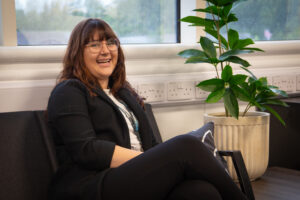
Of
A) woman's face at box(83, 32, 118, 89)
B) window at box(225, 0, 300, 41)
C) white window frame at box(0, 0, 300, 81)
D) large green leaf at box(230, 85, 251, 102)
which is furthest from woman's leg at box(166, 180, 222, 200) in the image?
window at box(225, 0, 300, 41)

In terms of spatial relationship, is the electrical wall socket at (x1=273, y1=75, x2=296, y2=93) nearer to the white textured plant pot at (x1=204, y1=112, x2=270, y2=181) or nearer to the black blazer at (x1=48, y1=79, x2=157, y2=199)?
the white textured plant pot at (x1=204, y1=112, x2=270, y2=181)

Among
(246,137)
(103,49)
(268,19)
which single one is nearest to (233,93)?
(246,137)

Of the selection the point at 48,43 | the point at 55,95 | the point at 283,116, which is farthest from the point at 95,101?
the point at 283,116

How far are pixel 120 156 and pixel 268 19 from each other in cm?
193

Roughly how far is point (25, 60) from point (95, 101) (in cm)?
42

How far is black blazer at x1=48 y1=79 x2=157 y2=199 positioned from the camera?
169 centimetres

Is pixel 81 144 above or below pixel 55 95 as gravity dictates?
below

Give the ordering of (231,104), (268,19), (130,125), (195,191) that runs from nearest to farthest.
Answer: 1. (195,191)
2. (130,125)
3. (231,104)
4. (268,19)

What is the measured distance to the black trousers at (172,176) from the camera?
5.15ft

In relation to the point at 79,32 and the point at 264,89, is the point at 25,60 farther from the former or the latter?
the point at 264,89

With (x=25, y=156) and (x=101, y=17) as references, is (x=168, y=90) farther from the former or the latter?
(x=25, y=156)

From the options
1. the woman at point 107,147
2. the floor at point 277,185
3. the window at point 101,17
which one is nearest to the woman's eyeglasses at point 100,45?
the woman at point 107,147

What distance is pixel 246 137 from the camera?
2.27 metres

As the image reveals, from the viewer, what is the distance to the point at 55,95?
1744mm
